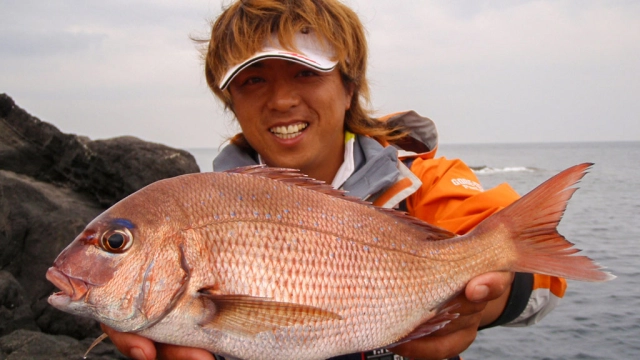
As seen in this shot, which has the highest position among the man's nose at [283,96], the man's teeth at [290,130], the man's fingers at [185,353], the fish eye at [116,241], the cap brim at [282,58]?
the cap brim at [282,58]

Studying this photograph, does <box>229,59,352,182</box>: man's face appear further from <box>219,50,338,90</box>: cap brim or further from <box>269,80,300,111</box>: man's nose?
<box>219,50,338,90</box>: cap brim

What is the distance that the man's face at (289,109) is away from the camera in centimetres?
286

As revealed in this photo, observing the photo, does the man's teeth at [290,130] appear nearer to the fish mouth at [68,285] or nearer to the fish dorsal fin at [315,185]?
the fish dorsal fin at [315,185]

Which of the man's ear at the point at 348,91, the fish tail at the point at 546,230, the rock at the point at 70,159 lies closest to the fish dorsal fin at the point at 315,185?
the fish tail at the point at 546,230

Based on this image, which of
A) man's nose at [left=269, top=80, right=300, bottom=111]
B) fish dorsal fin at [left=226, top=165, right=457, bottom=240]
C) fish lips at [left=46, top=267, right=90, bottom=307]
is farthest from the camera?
man's nose at [left=269, top=80, right=300, bottom=111]

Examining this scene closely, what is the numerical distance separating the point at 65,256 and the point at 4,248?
4723 millimetres

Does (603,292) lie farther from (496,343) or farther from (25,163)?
(25,163)

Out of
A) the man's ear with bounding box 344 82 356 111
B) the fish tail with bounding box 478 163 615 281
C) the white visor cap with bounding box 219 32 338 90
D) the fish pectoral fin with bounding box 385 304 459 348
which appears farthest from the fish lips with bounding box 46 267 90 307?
the man's ear with bounding box 344 82 356 111

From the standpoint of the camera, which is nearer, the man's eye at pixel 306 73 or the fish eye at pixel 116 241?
the fish eye at pixel 116 241

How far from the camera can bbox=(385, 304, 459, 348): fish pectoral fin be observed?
212 centimetres

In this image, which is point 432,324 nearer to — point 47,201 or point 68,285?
point 68,285

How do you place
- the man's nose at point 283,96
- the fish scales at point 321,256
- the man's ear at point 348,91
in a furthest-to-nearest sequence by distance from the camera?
the man's ear at point 348,91 < the man's nose at point 283,96 < the fish scales at point 321,256

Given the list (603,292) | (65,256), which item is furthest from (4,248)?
(603,292)

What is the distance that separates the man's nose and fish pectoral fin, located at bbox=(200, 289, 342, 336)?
1209 millimetres
